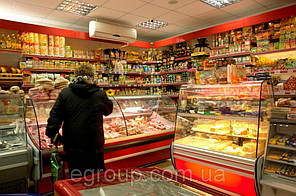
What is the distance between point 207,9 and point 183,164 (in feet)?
15.4

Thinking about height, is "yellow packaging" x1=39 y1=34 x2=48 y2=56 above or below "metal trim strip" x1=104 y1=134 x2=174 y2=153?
above

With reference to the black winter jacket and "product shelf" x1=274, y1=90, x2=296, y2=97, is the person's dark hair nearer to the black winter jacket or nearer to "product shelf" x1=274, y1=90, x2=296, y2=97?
the black winter jacket

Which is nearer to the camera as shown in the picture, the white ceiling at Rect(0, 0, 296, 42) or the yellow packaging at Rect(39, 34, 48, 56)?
the white ceiling at Rect(0, 0, 296, 42)

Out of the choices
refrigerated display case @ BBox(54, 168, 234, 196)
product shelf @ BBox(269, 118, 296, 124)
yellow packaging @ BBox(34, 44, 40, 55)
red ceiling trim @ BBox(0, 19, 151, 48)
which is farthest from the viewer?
yellow packaging @ BBox(34, 44, 40, 55)

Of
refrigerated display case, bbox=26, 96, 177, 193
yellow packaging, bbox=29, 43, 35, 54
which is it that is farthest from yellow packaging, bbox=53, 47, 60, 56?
refrigerated display case, bbox=26, 96, 177, 193

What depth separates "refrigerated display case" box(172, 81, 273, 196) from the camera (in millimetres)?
2637

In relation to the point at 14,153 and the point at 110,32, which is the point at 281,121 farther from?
the point at 110,32

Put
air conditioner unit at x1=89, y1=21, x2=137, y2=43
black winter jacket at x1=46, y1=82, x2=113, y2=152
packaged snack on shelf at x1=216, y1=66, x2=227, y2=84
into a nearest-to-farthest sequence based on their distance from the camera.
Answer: black winter jacket at x1=46, y1=82, x2=113, y2=152
packaged snack on shelf at x1=216, y1=66, x2=227, y2=84
air conditioner unit at x1=89, y1=21, x2=137, y2=43

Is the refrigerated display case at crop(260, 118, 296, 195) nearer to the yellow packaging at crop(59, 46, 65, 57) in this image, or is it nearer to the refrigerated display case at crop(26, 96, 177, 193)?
the refrigerated display case at crop(26, 96, 177, 193)

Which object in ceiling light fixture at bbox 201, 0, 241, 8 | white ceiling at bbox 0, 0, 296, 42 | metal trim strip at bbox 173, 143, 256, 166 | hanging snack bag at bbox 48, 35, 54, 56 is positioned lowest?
metal trim strip at bbox 173, 143, 256, 166

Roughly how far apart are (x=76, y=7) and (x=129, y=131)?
389 cm

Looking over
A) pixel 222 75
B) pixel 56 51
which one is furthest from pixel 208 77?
pixel 56 51

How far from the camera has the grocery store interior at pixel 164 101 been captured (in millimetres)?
2447

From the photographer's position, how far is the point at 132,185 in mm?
1326
